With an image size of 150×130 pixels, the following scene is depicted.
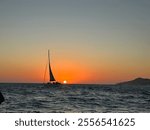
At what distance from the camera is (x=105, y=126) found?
3.39 m

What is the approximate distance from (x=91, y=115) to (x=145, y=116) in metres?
0.62

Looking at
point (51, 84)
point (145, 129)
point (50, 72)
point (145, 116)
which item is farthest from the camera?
point (51, 84)

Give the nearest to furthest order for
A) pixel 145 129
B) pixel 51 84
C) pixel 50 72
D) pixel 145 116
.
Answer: pixel 145 129 → pixel 145 116 → pixel 50 72 → pixel 51 84

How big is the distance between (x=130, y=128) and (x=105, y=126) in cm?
27

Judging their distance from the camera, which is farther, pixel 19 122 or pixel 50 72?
pixel 50 72

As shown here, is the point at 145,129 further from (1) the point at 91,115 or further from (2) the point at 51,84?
(2) the point at 51,84

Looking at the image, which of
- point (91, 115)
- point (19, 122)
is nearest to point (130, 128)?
point (91, 115)

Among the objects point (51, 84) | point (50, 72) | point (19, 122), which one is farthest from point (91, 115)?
point (51, 84)

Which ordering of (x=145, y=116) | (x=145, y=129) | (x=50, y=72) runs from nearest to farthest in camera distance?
(x=145, y=129) < (x=145, y=116) < (x=50, y=72)

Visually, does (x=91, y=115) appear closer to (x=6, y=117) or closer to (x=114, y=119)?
(x=114, y=119)

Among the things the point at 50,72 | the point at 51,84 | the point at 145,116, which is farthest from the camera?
the point at 51,84

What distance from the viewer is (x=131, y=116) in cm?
364

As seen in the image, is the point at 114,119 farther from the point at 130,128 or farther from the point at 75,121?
the point at 75,121

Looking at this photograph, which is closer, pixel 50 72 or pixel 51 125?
pixel 51 125
